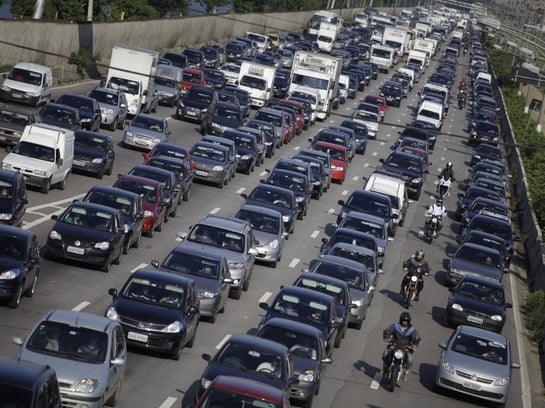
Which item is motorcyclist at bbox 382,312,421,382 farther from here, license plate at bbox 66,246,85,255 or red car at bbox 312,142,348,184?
red car at bbox 312,142,348,184

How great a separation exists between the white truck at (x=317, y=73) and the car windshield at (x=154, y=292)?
173 ft

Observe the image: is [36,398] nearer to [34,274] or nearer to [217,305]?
[34,274]

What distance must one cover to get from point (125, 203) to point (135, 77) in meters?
28.3

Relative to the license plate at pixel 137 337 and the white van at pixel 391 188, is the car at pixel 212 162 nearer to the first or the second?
the white van at pixel 391 188

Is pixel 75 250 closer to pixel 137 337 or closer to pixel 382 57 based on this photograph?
pixel 137 337

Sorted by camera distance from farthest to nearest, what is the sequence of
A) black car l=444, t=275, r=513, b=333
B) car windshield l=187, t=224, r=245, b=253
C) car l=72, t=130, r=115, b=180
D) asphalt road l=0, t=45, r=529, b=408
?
car l=72, t=130, r=115, b=180 → black car l=444, t=275, r=513, b=333 → car windshield l=187, t=224, r=245, b=253 → asphalt road l=0, t=45, r=529, b=408

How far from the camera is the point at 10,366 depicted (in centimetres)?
1658

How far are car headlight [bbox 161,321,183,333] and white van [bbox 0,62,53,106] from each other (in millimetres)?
31363

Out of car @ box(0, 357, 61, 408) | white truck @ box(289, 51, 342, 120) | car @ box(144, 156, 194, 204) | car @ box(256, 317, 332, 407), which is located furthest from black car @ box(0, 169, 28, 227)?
white truck @ box(289, 51, 342, 120)

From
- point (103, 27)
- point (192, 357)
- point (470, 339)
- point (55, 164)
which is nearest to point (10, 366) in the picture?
point (192, 357)

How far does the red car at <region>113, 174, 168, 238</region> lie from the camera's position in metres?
36.5

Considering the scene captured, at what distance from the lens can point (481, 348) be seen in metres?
28.7

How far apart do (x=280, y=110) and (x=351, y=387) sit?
40.3 metres

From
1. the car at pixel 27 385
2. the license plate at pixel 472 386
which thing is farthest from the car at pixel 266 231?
the car at pixel 27 385
